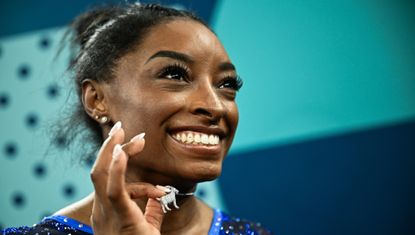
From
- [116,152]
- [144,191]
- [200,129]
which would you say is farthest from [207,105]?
[116,152]

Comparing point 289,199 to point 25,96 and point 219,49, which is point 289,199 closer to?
point 219,49

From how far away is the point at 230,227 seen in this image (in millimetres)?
1210

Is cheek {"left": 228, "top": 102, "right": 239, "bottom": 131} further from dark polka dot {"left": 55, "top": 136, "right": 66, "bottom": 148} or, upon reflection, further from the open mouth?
dark polka dot {"left": 55, "top": 136, "right": 66, "bottom": 148}

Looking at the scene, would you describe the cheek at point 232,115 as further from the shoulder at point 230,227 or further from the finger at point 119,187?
the finger at point 119,187

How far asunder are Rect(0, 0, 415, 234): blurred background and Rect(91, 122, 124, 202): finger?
1005mm

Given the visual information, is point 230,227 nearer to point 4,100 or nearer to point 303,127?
point 303,127

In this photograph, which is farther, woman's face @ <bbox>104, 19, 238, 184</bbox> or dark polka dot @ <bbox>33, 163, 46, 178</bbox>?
dark polka dot @ <bbox>33, 163, 46, 178</bbox>

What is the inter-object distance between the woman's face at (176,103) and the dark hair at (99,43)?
3 centimetres

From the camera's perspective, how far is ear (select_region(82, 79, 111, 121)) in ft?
3.52

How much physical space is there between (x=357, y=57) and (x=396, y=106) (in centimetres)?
19

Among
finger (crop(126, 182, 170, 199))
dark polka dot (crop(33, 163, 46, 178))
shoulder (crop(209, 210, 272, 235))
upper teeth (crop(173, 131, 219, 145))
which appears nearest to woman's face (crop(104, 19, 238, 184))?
upper teeth (crop(173, 131, 219, 145))

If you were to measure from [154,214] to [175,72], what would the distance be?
0.94 feet

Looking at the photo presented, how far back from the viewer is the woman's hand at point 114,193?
2.26 feet

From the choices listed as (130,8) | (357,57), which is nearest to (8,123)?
(130,8)
